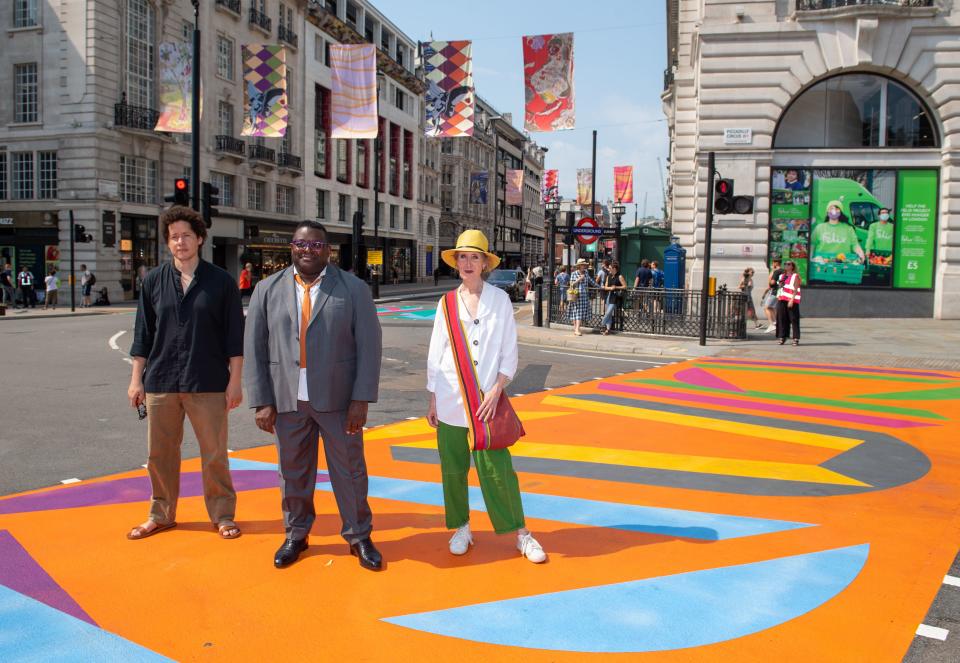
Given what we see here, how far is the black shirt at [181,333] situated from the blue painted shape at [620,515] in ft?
5.17

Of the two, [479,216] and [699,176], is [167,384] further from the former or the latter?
[479,216]

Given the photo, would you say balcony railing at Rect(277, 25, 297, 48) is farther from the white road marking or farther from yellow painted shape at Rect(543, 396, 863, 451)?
the white road marking

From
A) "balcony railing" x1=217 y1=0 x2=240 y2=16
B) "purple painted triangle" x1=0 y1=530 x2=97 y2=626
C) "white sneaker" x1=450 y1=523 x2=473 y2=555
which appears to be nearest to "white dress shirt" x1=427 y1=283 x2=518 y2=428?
"white sneaker" x1=450 y1=523 x2=473 y2=555

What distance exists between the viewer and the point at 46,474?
6070mm

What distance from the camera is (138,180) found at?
3253 centimetres

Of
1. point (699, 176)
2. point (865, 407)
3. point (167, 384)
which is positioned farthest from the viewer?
point (699, 176)

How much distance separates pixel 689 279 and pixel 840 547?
20.0 m

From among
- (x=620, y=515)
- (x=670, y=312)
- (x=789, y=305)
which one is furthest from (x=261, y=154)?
(x=620, y=515)

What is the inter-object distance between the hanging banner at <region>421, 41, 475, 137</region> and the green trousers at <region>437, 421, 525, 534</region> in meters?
17.3

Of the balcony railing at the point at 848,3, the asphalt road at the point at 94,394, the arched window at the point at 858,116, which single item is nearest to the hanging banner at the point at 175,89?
the asphalt road at the point at 94,394

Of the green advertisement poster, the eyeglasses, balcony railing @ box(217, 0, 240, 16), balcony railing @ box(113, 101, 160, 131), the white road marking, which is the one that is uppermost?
balcony railing @ box(217, 0, 240, 16)

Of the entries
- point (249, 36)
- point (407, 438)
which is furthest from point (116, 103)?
point (407, 438)

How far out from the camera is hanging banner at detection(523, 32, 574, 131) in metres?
19.7

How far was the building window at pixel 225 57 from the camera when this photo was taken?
1481 inches
